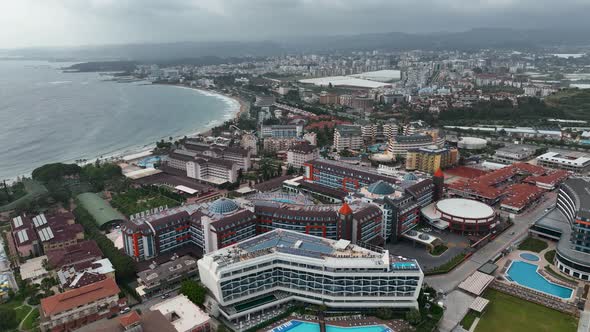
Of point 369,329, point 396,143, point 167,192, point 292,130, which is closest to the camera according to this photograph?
point 369,329

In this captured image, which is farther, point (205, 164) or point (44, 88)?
point (44, 88)

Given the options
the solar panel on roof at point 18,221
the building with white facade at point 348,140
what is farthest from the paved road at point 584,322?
the building with white facade at point 348,140

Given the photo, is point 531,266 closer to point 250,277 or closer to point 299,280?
point 299,280

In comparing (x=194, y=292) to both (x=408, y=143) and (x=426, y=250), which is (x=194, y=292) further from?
(x=408, y=143)

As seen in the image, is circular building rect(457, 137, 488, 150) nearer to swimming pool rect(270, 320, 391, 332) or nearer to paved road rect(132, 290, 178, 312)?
swimming pool rect(270, 320, 391, 332)

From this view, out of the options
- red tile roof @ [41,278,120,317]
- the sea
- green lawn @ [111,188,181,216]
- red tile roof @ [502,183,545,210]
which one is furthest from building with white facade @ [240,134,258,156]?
red tile roof @ [41,278,120,317]

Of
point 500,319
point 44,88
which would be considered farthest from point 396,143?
point 44,88

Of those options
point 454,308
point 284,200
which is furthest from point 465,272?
point 284,200
